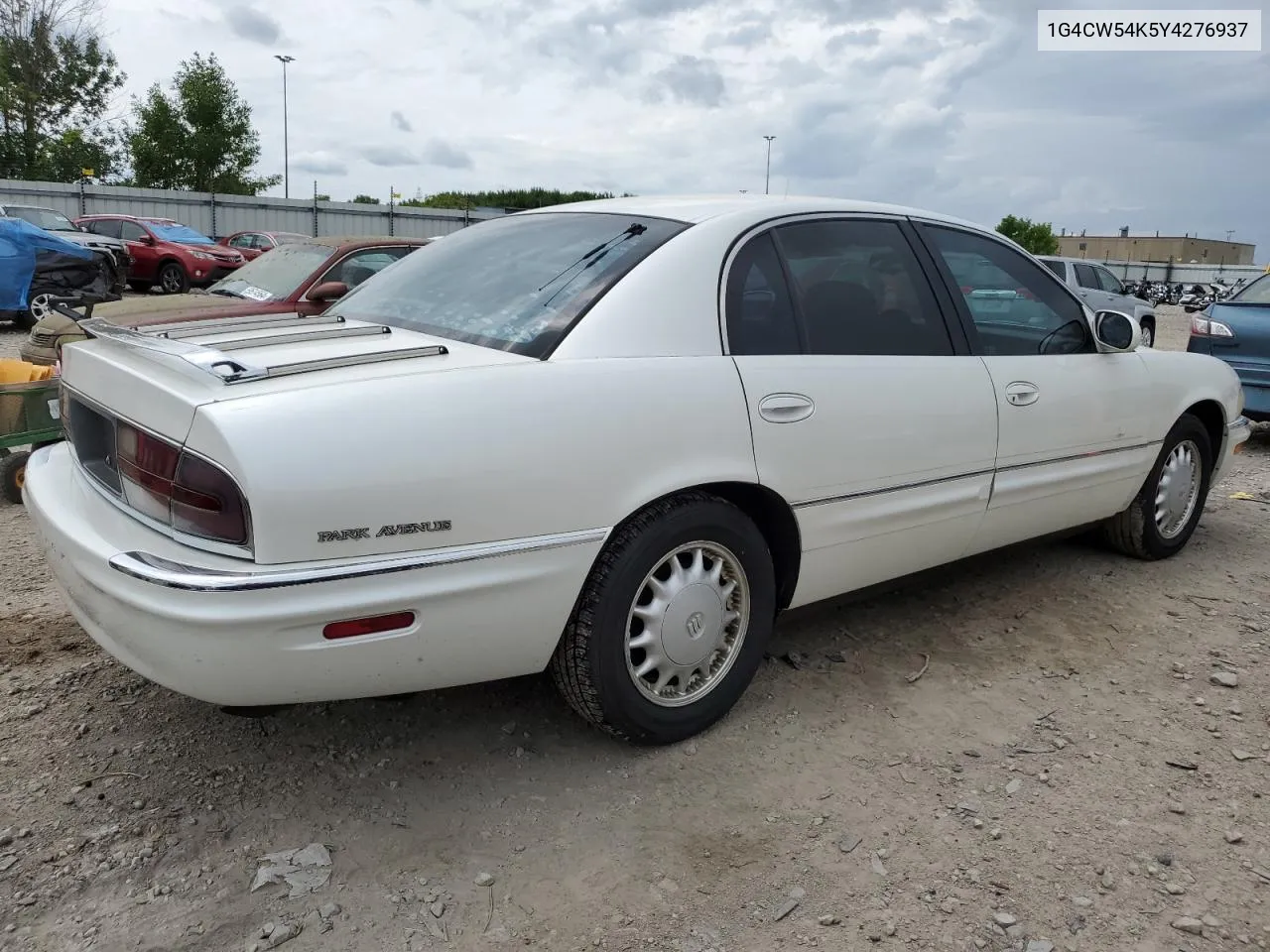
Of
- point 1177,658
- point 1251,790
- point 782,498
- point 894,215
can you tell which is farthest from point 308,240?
point 1251,790

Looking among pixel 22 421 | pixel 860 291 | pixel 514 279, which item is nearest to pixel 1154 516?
pixel 860 291

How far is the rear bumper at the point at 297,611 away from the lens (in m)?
2.01

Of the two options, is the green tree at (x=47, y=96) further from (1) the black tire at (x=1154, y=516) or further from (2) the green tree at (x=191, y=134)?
(1) the black tire at (x=1154, y=516)

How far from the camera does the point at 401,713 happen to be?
2.94 m

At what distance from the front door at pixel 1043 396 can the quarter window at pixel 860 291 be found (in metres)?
0.19

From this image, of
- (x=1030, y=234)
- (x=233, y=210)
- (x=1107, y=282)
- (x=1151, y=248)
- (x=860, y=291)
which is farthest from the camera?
(x=1151, y=248)

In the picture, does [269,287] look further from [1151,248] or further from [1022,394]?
[1151,248]

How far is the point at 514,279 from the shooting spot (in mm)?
2873

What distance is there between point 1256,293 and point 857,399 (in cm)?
726

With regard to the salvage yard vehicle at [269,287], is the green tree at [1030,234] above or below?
above

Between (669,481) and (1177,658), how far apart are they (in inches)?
87.0

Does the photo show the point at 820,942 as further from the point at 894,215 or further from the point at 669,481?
the point at 894,215

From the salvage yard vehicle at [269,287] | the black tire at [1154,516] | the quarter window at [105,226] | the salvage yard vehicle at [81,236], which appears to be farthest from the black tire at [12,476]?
the quarter window at [105,226]

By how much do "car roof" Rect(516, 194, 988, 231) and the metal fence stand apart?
25.3 meters
